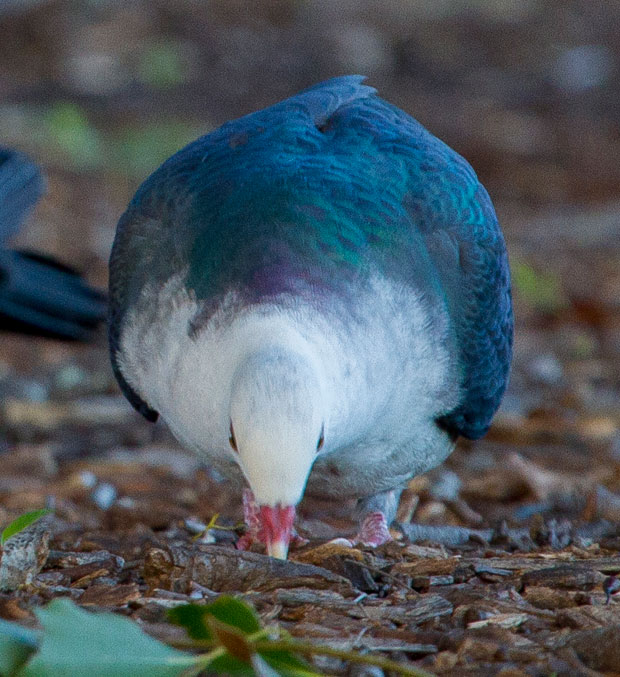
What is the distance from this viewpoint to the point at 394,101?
46.6ft

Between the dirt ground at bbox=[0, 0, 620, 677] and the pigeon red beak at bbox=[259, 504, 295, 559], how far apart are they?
17 centimetres

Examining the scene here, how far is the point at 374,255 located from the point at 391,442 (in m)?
0.74

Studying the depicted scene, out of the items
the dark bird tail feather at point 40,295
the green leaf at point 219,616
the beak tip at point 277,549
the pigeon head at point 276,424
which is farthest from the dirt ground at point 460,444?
the dark bird tail feather at point 40,295

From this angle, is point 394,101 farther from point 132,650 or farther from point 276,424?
point 132,650

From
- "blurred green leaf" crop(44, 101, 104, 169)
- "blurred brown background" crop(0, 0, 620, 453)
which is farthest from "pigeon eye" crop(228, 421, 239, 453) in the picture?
"blurred green leaf" crop(44, 101, 104, 169)

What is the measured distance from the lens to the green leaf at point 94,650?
2826mm

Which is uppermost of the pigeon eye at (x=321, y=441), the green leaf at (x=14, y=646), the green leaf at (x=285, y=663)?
the pigeon eye at (x=321, y=441)

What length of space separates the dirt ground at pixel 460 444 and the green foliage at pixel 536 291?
0.02 metres

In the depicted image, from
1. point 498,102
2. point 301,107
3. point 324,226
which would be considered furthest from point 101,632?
point 498,102

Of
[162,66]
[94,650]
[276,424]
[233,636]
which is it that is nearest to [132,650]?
[94,650]

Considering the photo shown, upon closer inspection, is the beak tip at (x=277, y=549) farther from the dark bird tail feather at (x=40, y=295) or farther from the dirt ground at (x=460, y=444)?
the dark bird tail feather at (x=40, y=295)

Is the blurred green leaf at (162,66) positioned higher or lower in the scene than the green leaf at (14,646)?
lower

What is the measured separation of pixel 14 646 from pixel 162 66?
12.1 m

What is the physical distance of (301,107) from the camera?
519 centimetres
